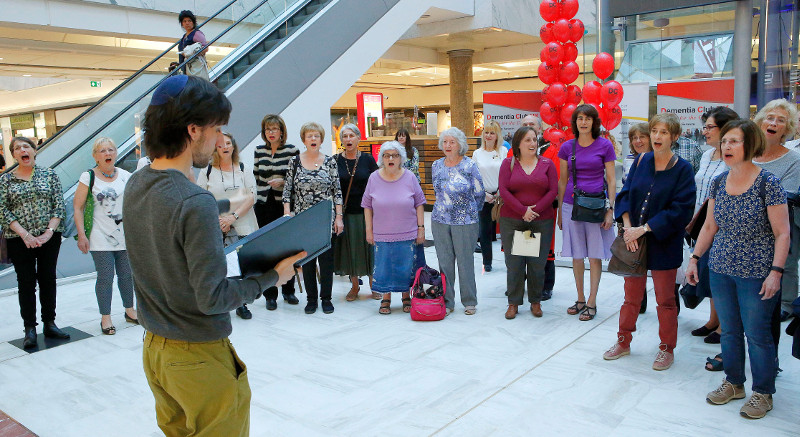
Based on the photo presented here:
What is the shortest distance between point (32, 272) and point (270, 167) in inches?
80.8

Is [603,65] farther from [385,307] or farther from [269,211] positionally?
[269,211]

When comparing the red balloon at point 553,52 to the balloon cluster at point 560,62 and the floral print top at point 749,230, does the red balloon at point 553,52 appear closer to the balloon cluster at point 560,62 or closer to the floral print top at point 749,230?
the balloon cluster at point 560,62

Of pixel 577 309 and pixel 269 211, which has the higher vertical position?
pixel 269 211

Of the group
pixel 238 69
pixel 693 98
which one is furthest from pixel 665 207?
pixel 238 69

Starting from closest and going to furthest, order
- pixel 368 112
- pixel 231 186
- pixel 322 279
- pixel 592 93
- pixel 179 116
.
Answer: pixel 179 116, pixel 231 186, pixel 322 279, pixel 592 93, pixel 368 112

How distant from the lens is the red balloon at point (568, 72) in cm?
882

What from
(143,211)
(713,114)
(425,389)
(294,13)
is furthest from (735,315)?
(294,13)

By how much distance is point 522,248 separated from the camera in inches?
194

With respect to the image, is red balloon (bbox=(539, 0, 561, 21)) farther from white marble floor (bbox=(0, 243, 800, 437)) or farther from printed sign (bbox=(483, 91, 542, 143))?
white marble floor (bbox=(0, 243, 800, 437))

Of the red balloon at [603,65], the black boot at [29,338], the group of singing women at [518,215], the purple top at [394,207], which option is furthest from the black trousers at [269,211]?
the red balloon at [603,65]

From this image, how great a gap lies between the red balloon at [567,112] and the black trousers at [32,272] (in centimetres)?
644

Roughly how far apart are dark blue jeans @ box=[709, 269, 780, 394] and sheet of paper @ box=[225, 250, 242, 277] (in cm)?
262

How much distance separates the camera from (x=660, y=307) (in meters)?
3.89

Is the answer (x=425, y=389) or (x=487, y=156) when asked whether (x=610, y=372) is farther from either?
(x=487, y=156)
